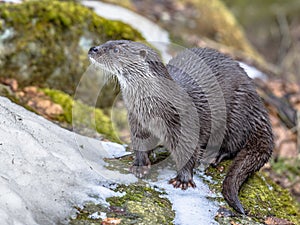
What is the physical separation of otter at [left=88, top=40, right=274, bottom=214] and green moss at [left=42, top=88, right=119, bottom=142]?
1413 mm

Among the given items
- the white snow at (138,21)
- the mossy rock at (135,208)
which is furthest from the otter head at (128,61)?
the white snow at (138,21)

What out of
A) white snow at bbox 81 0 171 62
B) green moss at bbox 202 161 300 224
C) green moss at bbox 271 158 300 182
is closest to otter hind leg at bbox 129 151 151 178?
green moss at bbox 202 161 300 224

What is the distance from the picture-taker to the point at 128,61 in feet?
12.6

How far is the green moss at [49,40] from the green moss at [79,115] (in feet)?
0.69

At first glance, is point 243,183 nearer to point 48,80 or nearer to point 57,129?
point 57,129

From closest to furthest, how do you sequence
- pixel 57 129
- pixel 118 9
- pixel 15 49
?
pixel 57 129 < pixel 15 49 < pixel 118 9

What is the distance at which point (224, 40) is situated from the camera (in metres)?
9.83

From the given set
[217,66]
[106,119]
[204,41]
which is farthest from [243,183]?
[204,41]

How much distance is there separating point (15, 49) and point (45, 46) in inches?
14.3

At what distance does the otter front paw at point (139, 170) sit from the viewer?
3796 millimetres

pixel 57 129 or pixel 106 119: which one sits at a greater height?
pixel 57 129

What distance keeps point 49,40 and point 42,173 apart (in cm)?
294

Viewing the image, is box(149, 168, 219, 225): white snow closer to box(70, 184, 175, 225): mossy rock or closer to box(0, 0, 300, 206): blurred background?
box(70, 184, 175, 225): mossy rock

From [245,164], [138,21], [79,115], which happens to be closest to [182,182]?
[245,164]
